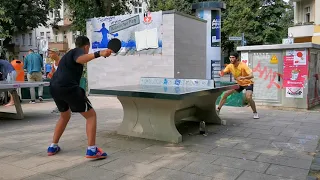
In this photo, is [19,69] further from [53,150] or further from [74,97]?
[74,97]

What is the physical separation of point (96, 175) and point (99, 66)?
9.91 meters

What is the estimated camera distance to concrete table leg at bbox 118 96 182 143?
18.8 ft

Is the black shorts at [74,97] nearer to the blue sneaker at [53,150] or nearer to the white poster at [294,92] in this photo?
the blue sneaker at [53,150]

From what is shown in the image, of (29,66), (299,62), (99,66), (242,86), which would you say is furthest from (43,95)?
(299,62)

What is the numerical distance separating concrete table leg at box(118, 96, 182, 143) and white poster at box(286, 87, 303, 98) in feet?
18.0

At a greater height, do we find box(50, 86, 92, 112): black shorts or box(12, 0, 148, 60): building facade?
box(12, 0, 148, 60): building facade

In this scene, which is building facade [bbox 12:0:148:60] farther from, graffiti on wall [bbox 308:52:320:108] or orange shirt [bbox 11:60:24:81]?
graffiti on wall [bbox 308:52:320:108]

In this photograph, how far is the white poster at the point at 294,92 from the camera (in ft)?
32.1

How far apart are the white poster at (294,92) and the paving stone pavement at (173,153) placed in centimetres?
217

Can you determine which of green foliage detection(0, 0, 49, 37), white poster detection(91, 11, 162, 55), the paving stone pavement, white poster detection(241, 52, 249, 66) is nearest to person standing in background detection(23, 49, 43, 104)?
white poster detection(91, 11, 162, 55)

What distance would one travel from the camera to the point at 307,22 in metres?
28.9

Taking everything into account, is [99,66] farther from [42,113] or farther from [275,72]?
[275,72]

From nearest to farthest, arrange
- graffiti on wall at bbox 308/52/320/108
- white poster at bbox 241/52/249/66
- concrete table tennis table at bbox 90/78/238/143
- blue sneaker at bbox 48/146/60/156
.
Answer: blue sneaker at bbox 48/146/60/156 < concrete table tennis table at bbox 90/78/238/143 < graffiti on wall at bbox 308/52/320/108 < white poster at bbox 241/52/249/66

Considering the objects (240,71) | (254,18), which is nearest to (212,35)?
(240,71)
